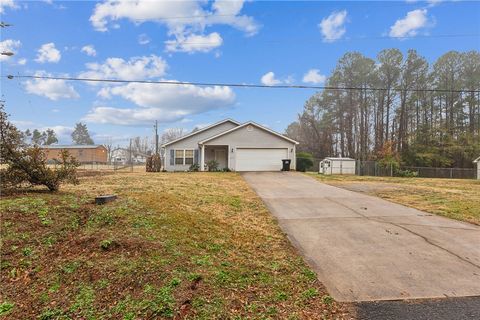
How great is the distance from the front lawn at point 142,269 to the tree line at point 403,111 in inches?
1156

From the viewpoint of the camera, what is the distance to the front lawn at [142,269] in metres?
3.23

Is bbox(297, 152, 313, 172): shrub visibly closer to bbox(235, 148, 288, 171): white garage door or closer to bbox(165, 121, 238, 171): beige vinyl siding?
bbox(235, 148, 288, 171): white garage door

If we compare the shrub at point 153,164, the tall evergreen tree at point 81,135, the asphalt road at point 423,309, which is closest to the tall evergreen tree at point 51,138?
the tall evergreen tree at point 81,135

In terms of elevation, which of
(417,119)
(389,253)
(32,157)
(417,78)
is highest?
(417,78)

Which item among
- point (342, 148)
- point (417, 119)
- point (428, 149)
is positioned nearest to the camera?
point (428, 149)

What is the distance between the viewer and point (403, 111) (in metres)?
34.9

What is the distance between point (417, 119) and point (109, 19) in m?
35.1

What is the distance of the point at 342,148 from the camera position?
39906 mm

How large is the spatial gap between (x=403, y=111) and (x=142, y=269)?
124 feet

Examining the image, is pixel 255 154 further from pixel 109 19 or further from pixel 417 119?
pixel 417 119

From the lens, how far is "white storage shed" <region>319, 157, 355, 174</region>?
26234mm

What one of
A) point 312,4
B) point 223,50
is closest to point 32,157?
point 223,50

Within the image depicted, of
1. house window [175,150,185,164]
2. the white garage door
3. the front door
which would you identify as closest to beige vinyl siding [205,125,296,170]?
the white garage door

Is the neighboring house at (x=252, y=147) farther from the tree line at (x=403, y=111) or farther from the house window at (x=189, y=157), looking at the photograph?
the tree line at (x=403, y=111)
